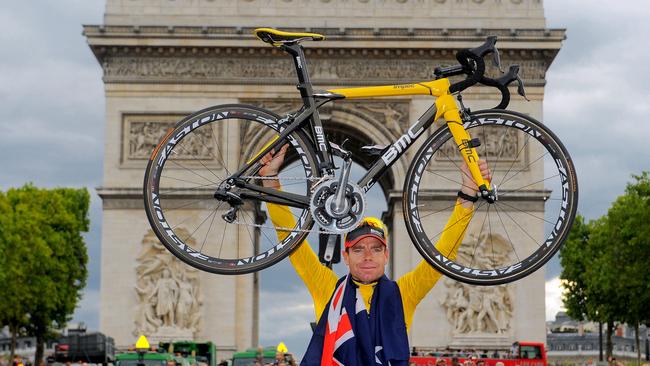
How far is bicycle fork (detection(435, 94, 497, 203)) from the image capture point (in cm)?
716

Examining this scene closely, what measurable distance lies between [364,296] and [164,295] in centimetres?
2992

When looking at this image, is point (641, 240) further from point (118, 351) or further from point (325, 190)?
point (325, 190)

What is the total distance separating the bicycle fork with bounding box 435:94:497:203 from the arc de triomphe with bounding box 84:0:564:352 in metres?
28.4

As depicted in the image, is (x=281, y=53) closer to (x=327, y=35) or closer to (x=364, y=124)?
(x=327, y=35)

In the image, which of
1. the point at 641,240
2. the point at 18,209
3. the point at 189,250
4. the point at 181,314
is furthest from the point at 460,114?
the point at 18,209

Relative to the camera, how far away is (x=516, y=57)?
1469 inches

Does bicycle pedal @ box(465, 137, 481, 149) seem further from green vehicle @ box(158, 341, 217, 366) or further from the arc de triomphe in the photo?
the arc de triomphe

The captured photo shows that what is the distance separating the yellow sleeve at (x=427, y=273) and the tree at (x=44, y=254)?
3904 centimetres

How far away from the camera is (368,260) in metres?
6.54

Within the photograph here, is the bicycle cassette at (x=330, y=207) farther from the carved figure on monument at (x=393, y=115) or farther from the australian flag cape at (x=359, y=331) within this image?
the carved figure on monument at (x=393, y=115)

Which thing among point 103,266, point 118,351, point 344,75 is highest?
point 344,75

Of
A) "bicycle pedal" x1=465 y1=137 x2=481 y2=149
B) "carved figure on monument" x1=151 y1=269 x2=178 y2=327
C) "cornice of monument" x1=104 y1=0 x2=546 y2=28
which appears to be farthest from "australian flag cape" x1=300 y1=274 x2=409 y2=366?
"cornice of monument" x1=104 y1=0 x2=546 y2=28

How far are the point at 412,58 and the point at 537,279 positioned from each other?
23.7 ft

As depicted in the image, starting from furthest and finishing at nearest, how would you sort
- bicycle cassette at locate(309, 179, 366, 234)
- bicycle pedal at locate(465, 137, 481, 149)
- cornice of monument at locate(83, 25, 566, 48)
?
cornice of monument at locate(83, 25, 566, 48) < bicycle pedal at locate(465, 137, 481, 149) < bicycle cassette at locate(309, 179, 366, 234)
